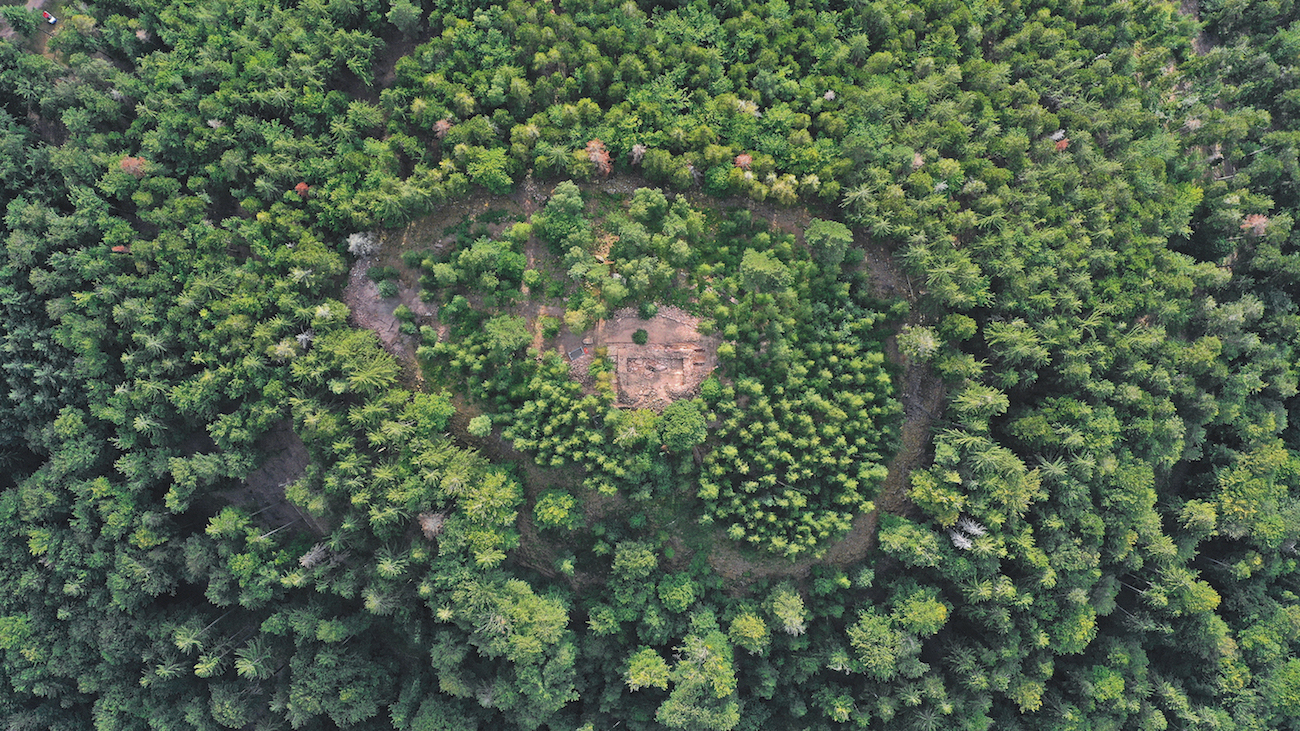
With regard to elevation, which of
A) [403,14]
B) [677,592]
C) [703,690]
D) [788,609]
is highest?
[403,14]

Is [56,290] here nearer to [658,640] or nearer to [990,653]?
[658,640]

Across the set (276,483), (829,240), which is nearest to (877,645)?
(829,240)

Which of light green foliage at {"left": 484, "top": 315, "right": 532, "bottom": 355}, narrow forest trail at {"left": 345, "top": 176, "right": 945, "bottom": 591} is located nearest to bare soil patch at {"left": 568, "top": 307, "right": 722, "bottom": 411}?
light green foliage at {"left": 484, "top": 315, "right": 532, "bottom": 355}

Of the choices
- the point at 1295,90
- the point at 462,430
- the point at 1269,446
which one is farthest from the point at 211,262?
the point at 1295,90

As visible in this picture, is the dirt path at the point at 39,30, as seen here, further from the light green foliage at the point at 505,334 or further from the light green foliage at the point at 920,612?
the light green foliage at the point at 920,612

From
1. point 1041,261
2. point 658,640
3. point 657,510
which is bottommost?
point 658,640

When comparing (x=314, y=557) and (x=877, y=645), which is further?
(x=314, y=557)

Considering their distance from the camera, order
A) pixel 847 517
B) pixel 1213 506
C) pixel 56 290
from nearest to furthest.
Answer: pixel 847 517 < pixel 56 290 < pixel 1213 506

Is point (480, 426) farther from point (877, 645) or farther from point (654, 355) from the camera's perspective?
point (877, 645)

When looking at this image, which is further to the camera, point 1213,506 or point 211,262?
point 1213,506
